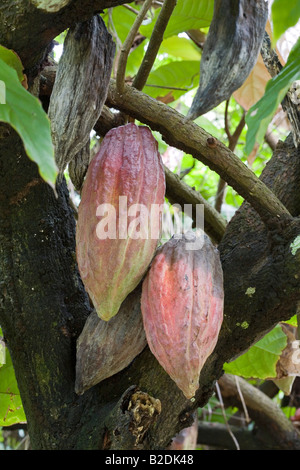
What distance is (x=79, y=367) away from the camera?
0.87 meters

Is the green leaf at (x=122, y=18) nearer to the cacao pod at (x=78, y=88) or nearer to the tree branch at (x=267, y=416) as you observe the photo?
the cacao pod at (x=78, y=88)

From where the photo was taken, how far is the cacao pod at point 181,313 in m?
0.76

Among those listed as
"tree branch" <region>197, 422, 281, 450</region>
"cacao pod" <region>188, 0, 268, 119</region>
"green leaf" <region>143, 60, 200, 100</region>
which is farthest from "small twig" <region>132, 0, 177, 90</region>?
"tree branch" <region>197, 422, 281, 450</region>

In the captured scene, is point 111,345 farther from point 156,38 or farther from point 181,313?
point 156,38

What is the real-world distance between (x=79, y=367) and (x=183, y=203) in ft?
1.67

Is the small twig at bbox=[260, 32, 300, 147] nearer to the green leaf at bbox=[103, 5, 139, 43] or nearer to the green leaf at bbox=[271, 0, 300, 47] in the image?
the green leaf at bbox=[271, 0, 300, 47]

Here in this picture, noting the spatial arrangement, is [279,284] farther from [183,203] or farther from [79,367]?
[183,203]

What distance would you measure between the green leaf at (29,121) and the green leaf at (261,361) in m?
1.05

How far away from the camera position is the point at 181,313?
76cm

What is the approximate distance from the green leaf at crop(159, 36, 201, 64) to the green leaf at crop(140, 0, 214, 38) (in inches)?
11.0

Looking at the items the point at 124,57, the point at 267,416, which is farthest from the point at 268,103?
the point at 267,416

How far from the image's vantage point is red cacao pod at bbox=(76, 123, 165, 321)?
0.77 m

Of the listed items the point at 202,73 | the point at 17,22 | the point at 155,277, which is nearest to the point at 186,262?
the point at 155,277

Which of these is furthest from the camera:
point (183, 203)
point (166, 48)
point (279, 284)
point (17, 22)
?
point (166, 48)
